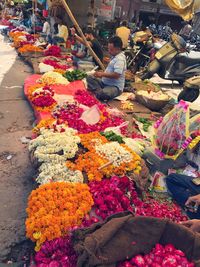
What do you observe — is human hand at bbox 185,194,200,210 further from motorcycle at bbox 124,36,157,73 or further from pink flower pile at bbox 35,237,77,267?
motorcycle at bbox 124,36,157,73

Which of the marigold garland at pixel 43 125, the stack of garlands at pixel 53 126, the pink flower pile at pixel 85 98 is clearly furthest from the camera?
the pink flower pile at pixel 85 98

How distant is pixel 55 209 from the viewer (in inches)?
126

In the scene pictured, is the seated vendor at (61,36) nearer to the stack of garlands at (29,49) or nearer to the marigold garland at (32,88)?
the stack of garlands at (29,49)

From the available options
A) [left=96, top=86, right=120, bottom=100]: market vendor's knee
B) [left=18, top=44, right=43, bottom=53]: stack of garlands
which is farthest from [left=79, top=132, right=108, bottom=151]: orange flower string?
[left=18, top=44, right=43, bottom=53]: stack of garlands

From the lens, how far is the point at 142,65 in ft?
35.7

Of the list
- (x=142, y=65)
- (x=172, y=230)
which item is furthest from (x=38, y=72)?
(x=172, y=230)

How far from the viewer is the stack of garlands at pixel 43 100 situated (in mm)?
6220

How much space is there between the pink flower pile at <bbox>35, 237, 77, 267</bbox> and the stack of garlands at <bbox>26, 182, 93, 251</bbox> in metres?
0.07

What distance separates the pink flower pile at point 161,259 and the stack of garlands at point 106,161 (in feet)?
4.54

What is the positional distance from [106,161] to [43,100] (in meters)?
2.77

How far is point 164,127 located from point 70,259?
238 centimetres

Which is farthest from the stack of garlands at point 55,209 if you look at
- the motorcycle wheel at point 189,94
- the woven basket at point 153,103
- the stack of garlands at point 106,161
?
the motorcycle wheel at point 189,94

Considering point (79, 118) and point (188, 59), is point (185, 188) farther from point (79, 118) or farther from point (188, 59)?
point (188, 59)

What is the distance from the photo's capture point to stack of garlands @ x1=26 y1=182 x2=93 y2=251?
3.01 m
